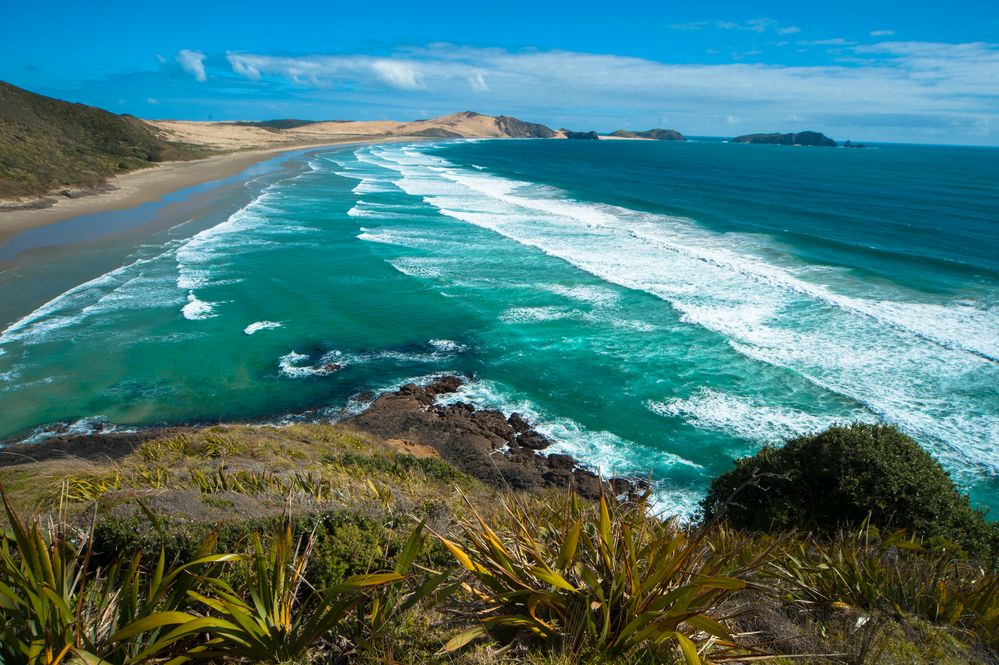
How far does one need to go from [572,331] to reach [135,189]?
143ft

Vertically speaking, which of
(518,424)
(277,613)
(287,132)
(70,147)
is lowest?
(518,424)

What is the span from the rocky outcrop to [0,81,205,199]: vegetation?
1457 inches

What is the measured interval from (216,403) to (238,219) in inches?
1035

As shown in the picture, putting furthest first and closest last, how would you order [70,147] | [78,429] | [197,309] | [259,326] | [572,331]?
[70,147], [197,309], [259,326], [572,331], [78,429]

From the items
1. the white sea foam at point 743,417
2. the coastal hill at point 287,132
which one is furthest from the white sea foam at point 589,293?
the coastal hill at point 287,132

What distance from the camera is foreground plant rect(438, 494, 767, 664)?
376 centimetres

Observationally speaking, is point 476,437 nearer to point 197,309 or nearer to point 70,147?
point 197,309

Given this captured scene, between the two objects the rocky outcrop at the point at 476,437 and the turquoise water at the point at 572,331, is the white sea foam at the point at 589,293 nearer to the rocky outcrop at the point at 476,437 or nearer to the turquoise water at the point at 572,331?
the turquoise water at the point at 572,331

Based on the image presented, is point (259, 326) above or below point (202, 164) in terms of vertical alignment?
below

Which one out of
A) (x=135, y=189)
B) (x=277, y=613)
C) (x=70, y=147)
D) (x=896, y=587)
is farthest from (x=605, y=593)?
(x=70, y=147)

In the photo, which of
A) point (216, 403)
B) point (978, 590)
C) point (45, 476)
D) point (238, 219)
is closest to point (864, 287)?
point (978, 590)

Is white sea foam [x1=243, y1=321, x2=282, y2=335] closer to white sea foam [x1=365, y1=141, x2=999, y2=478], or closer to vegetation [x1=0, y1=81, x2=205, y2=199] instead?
white sea foam [x1=365, y1=141, x2=999, y2=478]

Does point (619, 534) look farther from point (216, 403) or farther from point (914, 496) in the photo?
point (216, 403)

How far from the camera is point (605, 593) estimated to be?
160 inches
